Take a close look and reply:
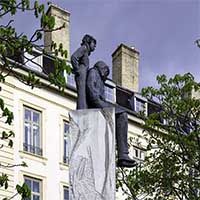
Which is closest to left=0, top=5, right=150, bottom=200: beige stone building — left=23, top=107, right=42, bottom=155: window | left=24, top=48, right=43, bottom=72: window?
left=23, top=107, right=42, bottom=155: window

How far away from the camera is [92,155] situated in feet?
42.6

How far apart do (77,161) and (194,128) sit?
12860 mm

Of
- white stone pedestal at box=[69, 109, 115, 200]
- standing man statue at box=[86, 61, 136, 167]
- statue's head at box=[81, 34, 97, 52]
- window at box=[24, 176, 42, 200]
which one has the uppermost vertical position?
window at box=[24, 176, 42, 200]

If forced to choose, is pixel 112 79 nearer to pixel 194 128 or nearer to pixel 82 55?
pixel 194 128

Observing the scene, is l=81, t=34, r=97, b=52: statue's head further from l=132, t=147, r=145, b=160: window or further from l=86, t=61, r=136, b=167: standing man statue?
l=132, t=147, r=145, b=160: window

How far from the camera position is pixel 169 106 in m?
25.6

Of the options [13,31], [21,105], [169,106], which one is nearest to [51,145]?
[21,105]

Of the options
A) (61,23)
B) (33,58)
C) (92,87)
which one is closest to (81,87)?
(92,87)

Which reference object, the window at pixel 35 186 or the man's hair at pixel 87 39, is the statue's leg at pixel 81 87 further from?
the window at pixel 35 186

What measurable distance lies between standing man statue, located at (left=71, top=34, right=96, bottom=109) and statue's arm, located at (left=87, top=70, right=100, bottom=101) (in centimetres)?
7

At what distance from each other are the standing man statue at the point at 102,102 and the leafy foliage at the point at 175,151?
37.4 feet

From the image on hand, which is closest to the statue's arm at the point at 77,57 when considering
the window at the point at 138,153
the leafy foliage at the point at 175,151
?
the leafy foliage at the point at 175,151

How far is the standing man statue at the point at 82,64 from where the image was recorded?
13461 mm

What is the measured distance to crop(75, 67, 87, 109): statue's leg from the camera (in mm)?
13422
